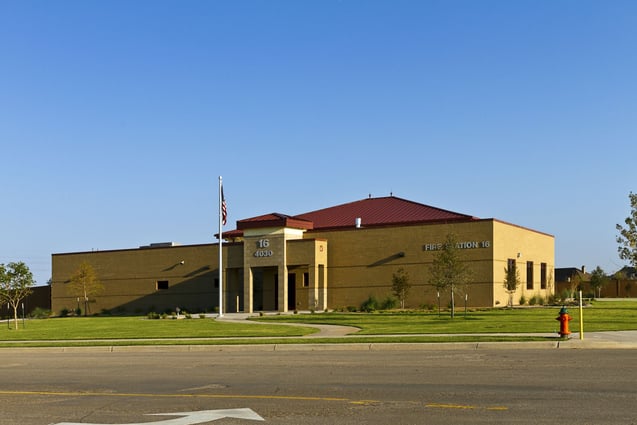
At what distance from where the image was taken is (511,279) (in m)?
52.3

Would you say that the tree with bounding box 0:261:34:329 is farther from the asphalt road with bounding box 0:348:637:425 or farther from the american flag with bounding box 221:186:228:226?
the asphalt road with bounding box 0:348:637:425

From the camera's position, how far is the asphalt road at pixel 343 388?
396 inches

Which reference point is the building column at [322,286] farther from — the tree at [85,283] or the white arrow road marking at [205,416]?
the white arrow road marking at [205,416]

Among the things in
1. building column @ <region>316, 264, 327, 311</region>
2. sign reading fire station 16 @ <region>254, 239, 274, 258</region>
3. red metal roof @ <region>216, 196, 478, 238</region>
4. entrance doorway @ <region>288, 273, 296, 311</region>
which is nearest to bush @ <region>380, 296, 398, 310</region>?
building column @ <region>316, 264, 327, 311</region>

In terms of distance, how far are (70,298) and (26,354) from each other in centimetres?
4549

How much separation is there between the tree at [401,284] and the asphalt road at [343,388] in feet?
105

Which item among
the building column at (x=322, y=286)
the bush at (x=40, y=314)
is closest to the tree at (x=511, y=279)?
the building column at (x=322, y=286)

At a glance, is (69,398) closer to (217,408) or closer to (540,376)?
(217,408)

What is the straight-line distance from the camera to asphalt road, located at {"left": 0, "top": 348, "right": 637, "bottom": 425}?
33.0 ft

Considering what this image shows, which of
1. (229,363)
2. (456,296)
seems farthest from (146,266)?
(229,363)

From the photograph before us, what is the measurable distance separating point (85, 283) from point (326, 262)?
69.6ft

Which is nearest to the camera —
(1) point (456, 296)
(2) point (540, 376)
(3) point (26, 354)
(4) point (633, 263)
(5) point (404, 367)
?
(2) point (540, 376)

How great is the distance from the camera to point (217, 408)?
11.0 m

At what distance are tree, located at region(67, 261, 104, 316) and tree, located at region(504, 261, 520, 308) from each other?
109 feet
